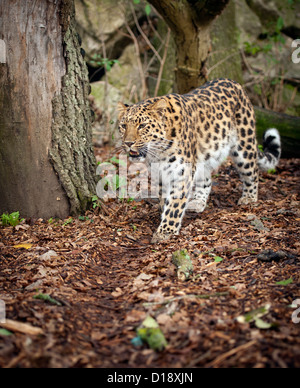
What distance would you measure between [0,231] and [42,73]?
2.02 m

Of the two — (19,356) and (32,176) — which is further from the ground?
(32,176)

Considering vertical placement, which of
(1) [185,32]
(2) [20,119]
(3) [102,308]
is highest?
(1) [185,32]

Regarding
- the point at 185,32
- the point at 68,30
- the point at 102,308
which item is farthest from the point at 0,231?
the point at 185,32

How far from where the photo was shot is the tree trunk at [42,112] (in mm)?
4418

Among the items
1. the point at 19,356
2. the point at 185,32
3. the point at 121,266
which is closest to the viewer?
the point at 19,356

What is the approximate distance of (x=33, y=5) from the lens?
14.3ft

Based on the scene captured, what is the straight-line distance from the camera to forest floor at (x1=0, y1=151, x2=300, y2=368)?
7.70 ft

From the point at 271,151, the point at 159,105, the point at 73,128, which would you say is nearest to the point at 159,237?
the point at 159,105

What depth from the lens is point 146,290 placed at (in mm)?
3297

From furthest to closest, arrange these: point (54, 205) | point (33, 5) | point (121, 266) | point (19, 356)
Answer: point (54, 205) → point (33, 5) → point (121, 266) → point (19, 356)

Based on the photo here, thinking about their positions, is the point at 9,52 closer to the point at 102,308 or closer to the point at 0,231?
the point at 0,231

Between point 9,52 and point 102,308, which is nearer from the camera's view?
point 102,308

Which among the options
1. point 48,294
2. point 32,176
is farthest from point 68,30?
point 48,294

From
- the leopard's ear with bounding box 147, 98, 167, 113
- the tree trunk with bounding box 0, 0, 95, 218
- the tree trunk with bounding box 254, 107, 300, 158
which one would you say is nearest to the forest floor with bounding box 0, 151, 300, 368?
the tree trunk with bounding box 0, 0, 95, 218
